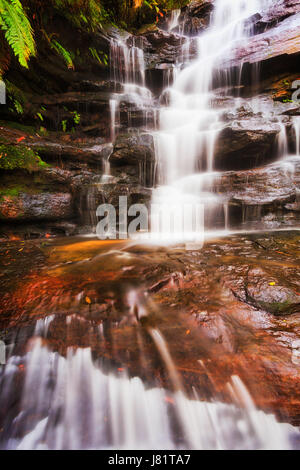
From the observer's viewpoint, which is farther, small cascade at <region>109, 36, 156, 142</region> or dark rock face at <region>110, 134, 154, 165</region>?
small cascade at <region>109, 36, 156, 142</region>

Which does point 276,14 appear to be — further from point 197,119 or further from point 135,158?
point 135,158

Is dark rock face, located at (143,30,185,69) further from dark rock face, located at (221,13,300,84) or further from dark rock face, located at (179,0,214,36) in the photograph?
dark rock face, located at (221,13,300,84)

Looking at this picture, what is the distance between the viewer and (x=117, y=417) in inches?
49.5

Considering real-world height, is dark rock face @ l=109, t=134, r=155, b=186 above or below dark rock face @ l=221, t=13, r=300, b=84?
below

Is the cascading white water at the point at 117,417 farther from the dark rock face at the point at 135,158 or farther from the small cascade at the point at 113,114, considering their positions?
the small cascade at the point at 113,114

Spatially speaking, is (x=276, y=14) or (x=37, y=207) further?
(x=276, y=14)

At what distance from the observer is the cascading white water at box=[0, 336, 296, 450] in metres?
1.16

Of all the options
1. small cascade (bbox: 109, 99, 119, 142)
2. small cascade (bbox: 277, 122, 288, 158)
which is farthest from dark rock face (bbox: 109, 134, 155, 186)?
small cascade (bbox: 277, 122, 288, 158)

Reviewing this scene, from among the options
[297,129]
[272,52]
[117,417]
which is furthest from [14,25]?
[272,52]

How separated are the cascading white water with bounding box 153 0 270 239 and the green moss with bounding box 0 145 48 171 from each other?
11.3 feet

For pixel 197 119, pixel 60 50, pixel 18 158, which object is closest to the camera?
pixel 18 158

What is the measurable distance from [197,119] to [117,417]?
9405 millimetres

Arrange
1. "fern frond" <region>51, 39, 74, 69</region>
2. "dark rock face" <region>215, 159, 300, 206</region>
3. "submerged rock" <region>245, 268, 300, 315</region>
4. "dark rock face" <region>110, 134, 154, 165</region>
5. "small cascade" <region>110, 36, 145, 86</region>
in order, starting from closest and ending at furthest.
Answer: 1. "submerged rock" <region>245, 268, 300, 315</region>
2. "dark rock face" <region>215, 159, 300, 206</region>
3. "dark rock face" <region>110, 134, 154, 165</region>
4. "fern frond" <region>51, 39, 74, 69</region>
5. "small cascade" <region>110, 36, 145, 86</region>

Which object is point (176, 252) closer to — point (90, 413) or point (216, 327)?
point (216, 327)
